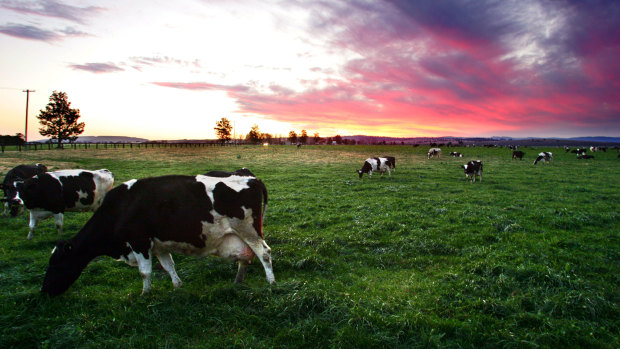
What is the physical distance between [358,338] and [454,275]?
10.9 ft

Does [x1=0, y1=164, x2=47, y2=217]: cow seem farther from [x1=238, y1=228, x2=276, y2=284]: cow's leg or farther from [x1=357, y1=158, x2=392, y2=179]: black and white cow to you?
[x1=357, y1=158, x2=392, y2=179]: black and white cow

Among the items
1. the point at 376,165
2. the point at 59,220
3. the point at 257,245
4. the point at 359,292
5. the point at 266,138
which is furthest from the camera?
the point at 266,138

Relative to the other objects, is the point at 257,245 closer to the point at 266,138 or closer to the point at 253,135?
the point at 253,135

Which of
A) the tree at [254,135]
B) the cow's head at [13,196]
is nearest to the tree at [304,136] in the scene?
the tree at [254,135]

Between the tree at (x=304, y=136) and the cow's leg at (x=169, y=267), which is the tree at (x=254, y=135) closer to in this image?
the tree at (x=304, y=136)

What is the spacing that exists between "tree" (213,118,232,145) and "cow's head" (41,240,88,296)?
421ft

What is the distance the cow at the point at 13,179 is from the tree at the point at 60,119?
6853 centimetres

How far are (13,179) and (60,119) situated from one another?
73.7 meters

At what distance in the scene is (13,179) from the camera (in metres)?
12.0

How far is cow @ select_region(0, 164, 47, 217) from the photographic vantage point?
10641 millimetres

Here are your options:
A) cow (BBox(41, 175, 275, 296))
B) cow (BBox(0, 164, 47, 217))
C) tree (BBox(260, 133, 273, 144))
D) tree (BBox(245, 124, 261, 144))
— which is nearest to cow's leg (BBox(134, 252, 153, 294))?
cow (BBox(41, 175, 275, 296))

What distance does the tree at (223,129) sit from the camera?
417 feet

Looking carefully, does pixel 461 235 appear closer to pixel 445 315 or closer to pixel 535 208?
pixel 445 315

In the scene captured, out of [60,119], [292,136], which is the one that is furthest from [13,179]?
[292,136]
